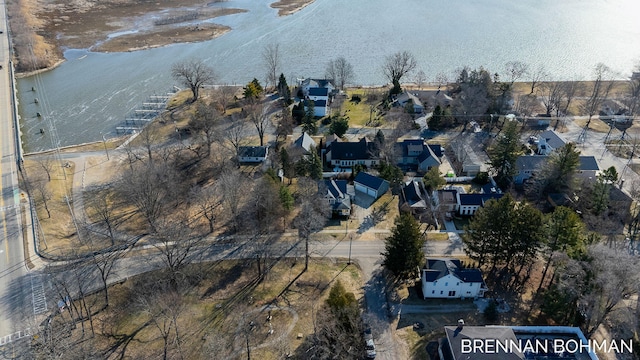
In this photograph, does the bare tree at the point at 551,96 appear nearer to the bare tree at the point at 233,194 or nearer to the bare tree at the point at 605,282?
the bare tree at the point at 605,282

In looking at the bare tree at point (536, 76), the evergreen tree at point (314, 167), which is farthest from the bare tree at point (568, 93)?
the evergreen tree at point (314, 167)

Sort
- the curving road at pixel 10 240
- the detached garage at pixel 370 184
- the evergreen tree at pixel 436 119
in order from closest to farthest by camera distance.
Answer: the curving road at pixel 10 240
the detached garage at pixel 370 184
the evergreen tree at pixel 436 119

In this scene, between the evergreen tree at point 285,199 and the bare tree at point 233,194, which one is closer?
the bare tree at point 233,194

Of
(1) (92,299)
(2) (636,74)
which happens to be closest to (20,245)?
(1) (92,299)

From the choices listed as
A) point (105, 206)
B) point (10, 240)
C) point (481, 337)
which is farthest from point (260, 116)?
point (481, 337)

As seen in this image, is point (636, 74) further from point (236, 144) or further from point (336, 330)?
point (336, 330)

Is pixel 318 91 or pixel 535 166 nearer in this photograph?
pixel 535 166

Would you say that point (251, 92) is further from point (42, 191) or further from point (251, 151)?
point (42, 191)
